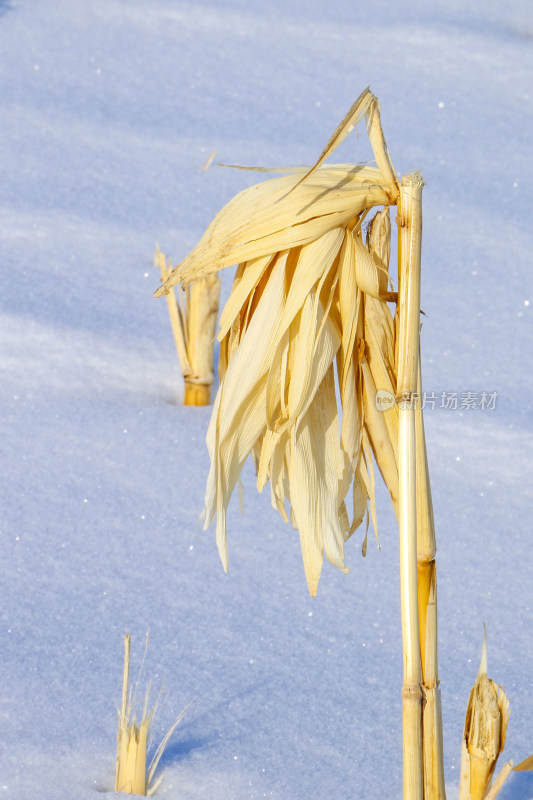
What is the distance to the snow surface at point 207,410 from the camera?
0.93m

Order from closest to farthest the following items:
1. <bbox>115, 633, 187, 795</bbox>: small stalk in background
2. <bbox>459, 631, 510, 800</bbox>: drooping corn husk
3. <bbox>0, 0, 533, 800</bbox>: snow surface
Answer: <bbox>459, 631, 510, 800</bbox>: drooping corn husk, <bbox>115, 633, 187, 795</bbox>: small stalk in background, <bbox>0, 0, 533, 800</bbox>: snow surface

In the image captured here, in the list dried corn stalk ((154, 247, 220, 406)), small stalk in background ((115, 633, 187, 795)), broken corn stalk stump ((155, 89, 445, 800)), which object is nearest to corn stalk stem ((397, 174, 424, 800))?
broken corn stalk stump ((155, 89, 445, 800))

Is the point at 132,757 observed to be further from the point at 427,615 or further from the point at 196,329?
the point at 196,329

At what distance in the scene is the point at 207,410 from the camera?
1552 mm

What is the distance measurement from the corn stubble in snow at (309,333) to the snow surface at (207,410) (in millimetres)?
479

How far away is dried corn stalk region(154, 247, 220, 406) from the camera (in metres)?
1.47

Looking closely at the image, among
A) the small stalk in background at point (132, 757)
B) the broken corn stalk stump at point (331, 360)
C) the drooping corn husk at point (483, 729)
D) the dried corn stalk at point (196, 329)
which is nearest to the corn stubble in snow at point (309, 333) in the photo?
the broken corn stalk stump at point (331, 360)

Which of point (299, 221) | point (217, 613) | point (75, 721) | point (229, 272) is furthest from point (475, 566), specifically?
point (229, 272)

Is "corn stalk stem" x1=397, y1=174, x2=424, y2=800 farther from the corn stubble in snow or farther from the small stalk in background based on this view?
the small stalk in background

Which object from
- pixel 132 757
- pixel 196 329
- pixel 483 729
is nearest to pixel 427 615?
pixel 483 729

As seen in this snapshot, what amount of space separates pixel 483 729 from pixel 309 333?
0.87ft

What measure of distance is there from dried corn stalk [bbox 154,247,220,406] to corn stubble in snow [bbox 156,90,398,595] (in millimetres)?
993

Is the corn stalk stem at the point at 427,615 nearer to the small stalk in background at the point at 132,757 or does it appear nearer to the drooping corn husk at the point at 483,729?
the drooping corn husk at the point at 483,729

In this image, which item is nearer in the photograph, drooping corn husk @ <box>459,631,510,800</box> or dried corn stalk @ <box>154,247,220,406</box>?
drooping corn husk @ <box>459,631,510,800</box>
